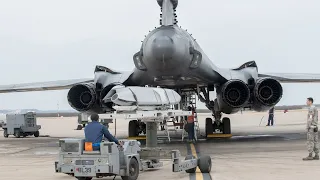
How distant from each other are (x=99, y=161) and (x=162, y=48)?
6.34 metres

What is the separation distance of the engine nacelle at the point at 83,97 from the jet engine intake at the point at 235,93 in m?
4.58

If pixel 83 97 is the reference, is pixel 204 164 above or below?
below

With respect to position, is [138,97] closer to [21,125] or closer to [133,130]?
[133,130]

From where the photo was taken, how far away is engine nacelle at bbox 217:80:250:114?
16.7 metres

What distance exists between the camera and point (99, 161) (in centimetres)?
816

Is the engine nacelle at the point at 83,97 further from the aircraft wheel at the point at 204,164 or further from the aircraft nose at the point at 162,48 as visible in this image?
the aircraft wheel at the point at 204,164

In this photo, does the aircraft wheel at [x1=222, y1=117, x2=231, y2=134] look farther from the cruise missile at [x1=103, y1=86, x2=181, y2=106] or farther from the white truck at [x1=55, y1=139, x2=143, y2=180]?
the white truck at [x1=55, y1=139, x2=143, y2=180]

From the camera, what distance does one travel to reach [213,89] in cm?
1869

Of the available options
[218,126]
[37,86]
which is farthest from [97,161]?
[37,86]

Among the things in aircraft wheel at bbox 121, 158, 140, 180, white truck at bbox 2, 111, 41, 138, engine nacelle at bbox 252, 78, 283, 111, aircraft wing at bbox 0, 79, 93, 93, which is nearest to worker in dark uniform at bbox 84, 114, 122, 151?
aircraft wheel at bbox 121, 158, 140, 180

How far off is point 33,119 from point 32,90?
5740mm

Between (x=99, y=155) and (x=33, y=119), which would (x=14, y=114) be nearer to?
(x=33, y=119)

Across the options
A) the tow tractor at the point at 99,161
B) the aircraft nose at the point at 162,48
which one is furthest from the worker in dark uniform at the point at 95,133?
the aircraft nose at the point at 162,48

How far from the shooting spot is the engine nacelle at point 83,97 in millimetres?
17234
